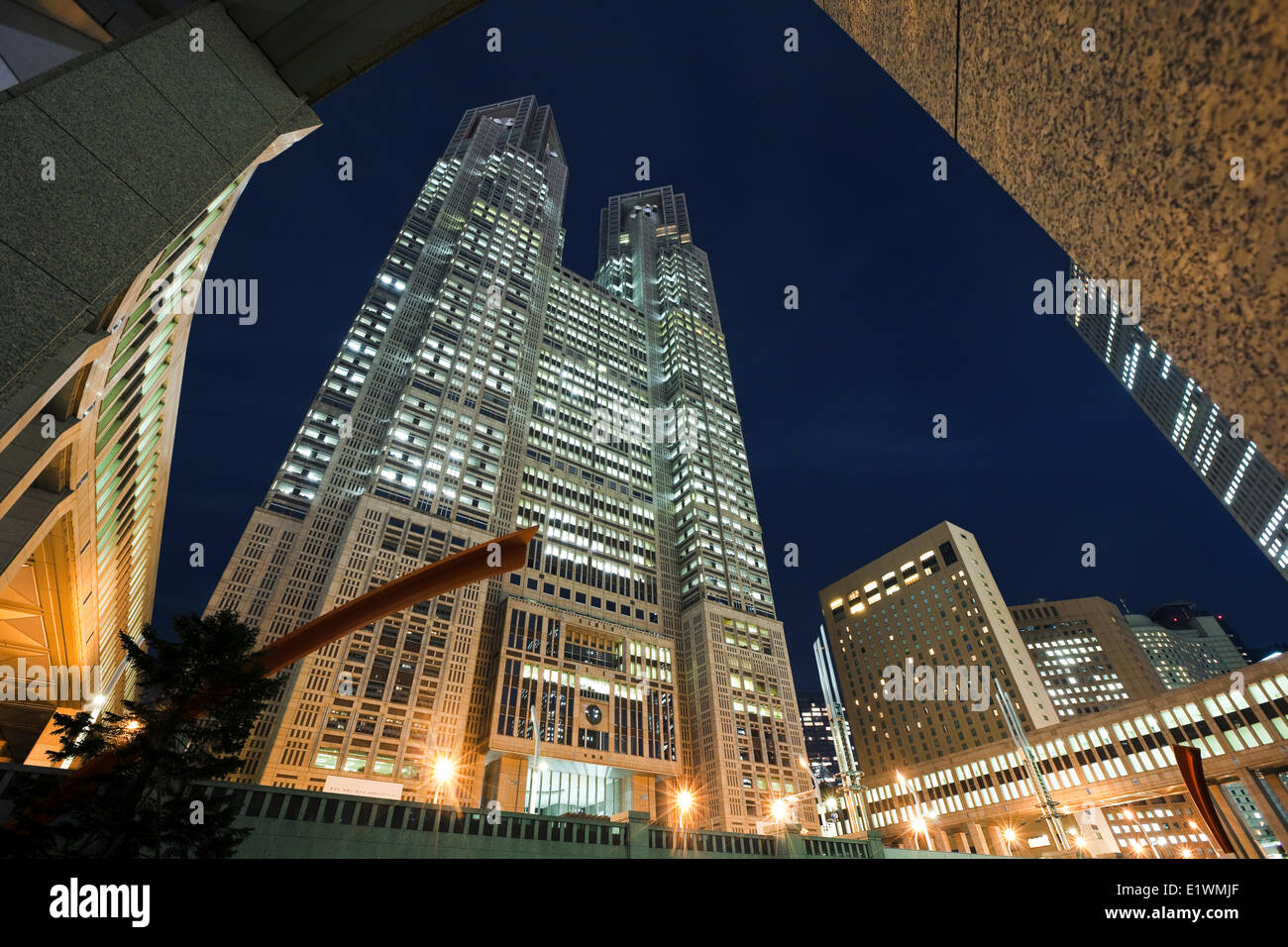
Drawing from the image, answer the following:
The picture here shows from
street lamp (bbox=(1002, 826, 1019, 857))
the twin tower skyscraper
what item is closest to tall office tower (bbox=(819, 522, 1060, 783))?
street lamp (bbox=(1002, 826, 1019, 857))

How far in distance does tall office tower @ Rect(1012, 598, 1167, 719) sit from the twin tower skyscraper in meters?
83.3

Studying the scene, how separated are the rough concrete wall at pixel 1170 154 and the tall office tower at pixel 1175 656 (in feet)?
Result: 644

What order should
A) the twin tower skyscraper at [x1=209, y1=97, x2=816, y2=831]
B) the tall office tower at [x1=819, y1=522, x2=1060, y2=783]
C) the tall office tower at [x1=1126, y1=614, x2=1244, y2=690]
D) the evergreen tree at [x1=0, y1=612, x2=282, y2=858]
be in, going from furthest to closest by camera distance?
the tall office tower at [x1=1126, y1=614, x2=1244, y2=690] → the tall office tower at [x1=819, y1=522, x2=1060, y2=783] → the twin tower skyscraper at [x1=209, y1=97, x2=816, y2=831] → the evergreen tree at [x1=0, y1=612, x2=282, y2=858]

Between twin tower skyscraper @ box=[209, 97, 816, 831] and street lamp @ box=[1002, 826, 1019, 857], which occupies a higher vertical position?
twin tower skyscraper @ box=[209, 97, 816, 831]

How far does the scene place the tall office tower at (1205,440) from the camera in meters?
91.8

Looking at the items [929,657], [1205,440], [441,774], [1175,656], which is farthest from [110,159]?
[1175,656]

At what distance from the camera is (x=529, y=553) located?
71.5 meters

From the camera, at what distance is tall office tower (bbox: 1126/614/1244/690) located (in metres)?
158

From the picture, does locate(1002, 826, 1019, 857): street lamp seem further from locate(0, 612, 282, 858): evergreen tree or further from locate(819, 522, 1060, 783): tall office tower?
Result: locate(0, 612, 282, 858): evergreen tree

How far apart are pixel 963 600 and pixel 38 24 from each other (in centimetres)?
11418

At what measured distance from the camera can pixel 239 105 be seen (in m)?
4.71

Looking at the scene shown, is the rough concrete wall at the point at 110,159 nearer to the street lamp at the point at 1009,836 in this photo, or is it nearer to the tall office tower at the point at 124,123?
the tall office tower at the point at 124,123

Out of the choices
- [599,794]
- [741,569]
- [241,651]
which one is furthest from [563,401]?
[241,651]

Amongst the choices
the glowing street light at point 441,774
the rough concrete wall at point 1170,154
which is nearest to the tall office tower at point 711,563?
the glowing street light at point 441,774
